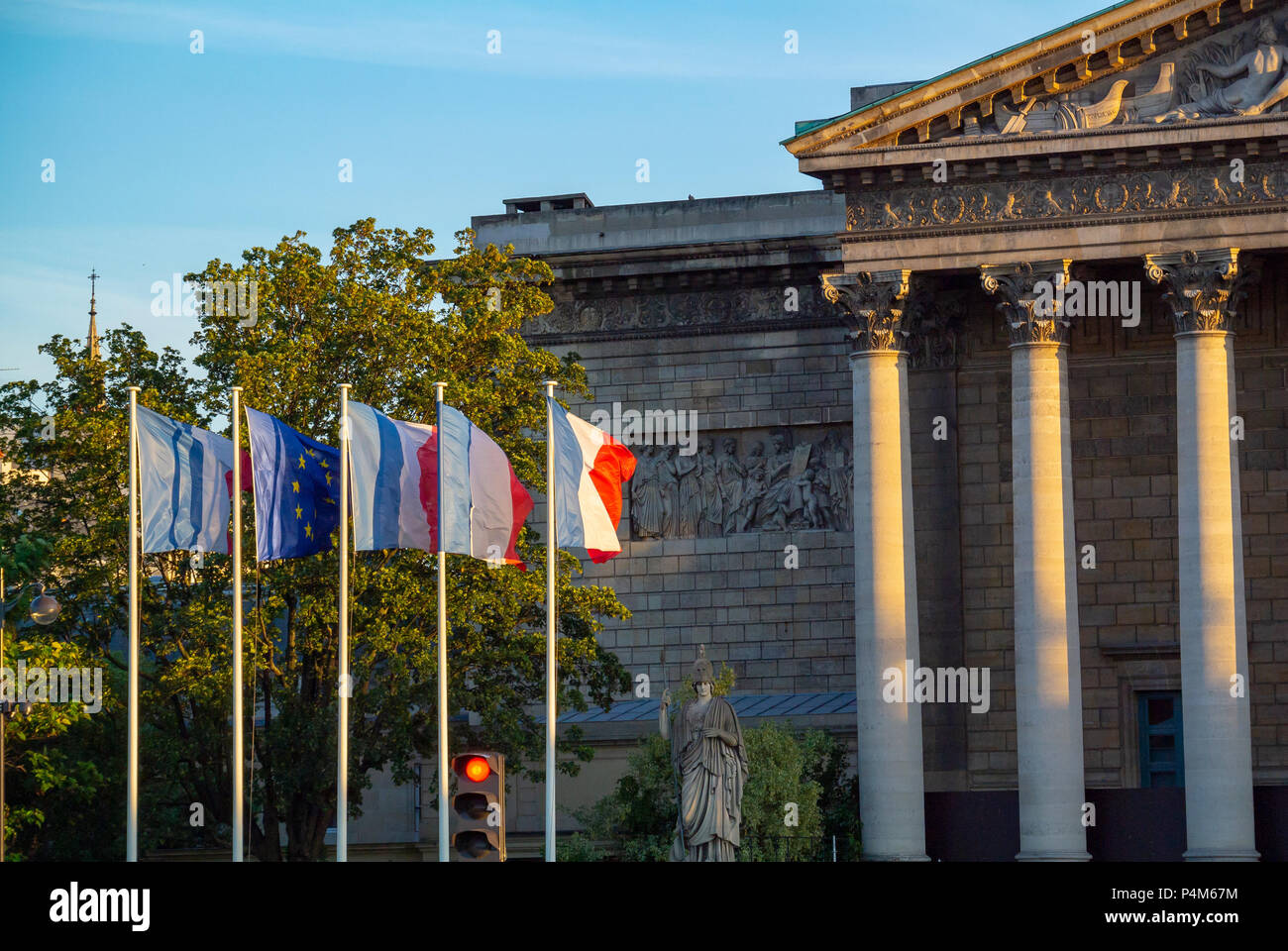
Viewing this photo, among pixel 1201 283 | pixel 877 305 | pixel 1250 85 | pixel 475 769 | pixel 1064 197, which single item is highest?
pixel 1250 85

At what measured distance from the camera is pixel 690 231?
51.5 m

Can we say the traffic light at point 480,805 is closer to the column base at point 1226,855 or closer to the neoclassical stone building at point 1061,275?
the neoclassical stone building at point 1061,275

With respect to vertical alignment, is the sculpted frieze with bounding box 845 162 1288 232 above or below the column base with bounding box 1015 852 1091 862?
above

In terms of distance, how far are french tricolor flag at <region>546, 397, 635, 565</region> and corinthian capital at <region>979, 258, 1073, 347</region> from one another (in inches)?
401

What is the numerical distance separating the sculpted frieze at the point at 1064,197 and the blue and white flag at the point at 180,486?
14.4m

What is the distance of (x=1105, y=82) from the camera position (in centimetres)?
4234

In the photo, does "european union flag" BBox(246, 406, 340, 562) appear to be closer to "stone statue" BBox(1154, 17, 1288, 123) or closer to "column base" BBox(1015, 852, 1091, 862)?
"column base" BBox(1015, 852, 1091, 862)

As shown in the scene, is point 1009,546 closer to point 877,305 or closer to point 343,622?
point 877,305

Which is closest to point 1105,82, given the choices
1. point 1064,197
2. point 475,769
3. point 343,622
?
point 1064,197

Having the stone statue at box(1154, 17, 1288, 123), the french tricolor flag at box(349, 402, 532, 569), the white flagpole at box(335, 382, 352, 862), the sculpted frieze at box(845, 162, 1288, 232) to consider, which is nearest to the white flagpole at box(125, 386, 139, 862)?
the white flagpole at box(335, 382, 352, 862)

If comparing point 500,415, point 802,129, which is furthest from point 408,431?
point 802,129

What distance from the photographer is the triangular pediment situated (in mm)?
41594

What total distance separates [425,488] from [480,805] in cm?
1318

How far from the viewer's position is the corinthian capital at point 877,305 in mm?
42844
